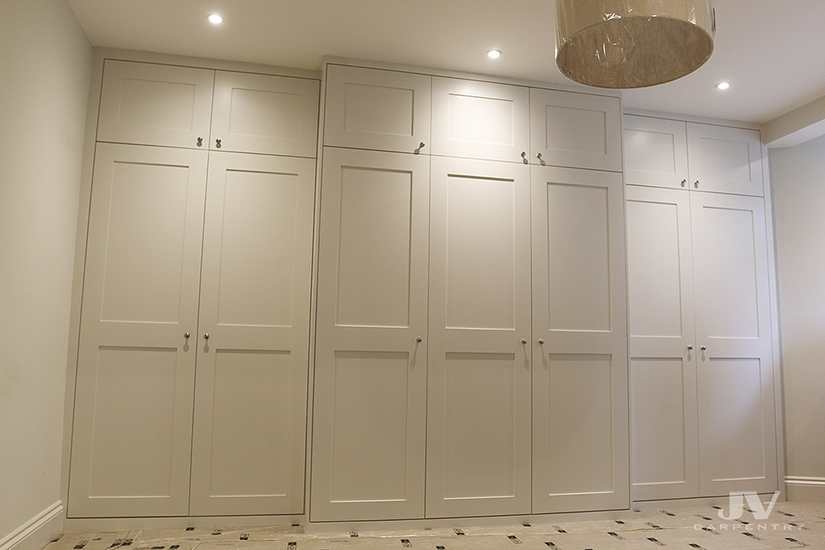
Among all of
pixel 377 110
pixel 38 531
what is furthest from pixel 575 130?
pixel 38 531

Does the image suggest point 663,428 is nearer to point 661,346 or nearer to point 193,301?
point 661,346

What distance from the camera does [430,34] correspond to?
2.94 metres

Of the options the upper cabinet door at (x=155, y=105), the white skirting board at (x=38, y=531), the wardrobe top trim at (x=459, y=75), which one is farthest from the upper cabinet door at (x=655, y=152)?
the white skirting board at (x=38, y=531)

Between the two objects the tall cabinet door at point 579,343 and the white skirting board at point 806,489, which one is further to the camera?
the white skirting board at point 806,489

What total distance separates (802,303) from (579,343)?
5.76 feet

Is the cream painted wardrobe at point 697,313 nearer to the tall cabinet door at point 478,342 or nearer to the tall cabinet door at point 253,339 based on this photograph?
the tall cabinet door at point 478,342

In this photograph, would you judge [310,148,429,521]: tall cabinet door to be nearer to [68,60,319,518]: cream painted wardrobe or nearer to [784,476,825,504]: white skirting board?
[68,60,319,518]: cream painted wardrobe

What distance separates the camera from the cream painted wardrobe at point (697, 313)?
356 centimetres

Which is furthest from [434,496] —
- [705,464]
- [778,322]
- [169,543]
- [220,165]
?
[778,322]

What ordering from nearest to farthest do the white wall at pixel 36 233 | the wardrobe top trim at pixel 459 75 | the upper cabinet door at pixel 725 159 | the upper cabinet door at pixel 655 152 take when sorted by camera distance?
the white wall at pixel 36 233 → the wardrobe top trim at pixel 459 75 → the upper cabinet door at pixel 655 152 → the upper cabinet door at pixel 725 159

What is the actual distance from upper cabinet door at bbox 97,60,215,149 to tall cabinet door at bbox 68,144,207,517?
0.07 meters

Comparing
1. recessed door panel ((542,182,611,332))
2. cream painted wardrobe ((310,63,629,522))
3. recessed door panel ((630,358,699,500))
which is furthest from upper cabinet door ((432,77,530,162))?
recessed door panel ((630,358,699,500))

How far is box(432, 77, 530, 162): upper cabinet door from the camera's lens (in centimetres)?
325

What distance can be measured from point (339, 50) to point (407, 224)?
981mm
